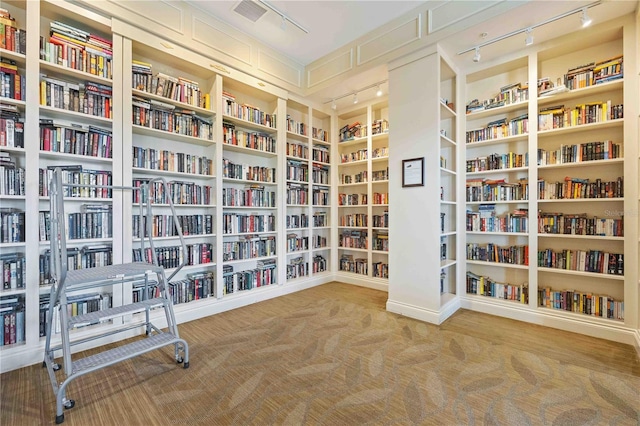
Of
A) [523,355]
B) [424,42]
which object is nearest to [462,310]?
[523,355]

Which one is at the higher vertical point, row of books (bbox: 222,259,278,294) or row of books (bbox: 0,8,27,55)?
row of books (bbox: 0,8,27,55)

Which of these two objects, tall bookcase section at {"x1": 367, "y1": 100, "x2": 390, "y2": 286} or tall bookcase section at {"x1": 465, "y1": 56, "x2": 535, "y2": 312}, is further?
tall bookcase section at {"x1": 367, "y1": 100, "x2": 390, "y2": 286}

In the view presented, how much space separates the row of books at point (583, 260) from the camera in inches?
103

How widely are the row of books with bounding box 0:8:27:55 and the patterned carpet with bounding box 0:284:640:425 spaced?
247cm

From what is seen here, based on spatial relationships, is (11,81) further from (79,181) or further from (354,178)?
(354,178)

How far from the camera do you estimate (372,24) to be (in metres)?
3.34

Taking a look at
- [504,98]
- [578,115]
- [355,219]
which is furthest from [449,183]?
[355,219]

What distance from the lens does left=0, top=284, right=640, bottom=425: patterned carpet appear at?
1.61 metres

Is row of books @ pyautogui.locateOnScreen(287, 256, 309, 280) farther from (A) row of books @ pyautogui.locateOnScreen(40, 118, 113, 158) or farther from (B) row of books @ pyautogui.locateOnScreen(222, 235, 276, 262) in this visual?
(A) row of books @ pyautogui.locateOnScreen(40, 118, 113, 158)

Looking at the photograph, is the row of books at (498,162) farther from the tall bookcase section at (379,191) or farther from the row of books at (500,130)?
the tall bookcase section at (379,191)

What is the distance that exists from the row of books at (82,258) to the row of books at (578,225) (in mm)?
4416

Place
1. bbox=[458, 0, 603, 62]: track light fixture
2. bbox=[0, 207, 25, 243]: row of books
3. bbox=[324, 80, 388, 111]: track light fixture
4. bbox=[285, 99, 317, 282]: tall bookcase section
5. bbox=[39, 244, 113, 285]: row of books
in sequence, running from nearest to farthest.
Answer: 1. bbox=[0, 207, 25, 243]: row of books
2. bbox=[39, 244, 113, 285]: row of books
3. bbox=[458, 0, 603, 62]: track light fixture
4. bbox=[324, 80, 388, 111]: track light fixture
5. bbox=[285, 99, 317, 282]: tall bookcase section

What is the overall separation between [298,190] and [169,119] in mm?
1999

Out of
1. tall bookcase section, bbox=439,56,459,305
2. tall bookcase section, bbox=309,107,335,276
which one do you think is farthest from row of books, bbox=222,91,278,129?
tall bookcase section, bbox=439,56,459,305
